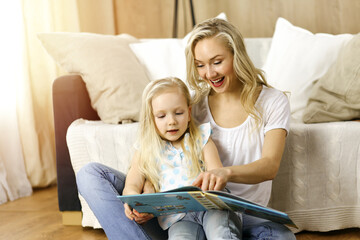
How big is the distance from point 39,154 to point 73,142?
858mm

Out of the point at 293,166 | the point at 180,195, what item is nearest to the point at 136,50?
the point at 293,166

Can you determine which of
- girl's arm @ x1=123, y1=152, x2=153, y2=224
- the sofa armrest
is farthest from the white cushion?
girl's arm @ x1=123, y1=152, x2=153, y2=224

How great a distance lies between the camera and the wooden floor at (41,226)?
5.64ft

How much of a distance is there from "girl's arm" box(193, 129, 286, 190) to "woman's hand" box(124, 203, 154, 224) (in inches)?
7.6

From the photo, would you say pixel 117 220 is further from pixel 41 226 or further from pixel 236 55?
pixel 41 226

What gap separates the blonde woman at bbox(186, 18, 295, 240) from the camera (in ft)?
4.38

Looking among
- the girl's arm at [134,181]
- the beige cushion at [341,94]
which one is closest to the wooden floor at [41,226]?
the beige cushion at [341,94]

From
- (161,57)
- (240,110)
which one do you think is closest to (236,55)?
(240,110)

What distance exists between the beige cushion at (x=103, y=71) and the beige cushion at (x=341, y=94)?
2.31ft

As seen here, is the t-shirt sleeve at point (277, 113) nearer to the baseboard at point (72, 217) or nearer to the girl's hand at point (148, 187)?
the girl's hand at point (148, 187)

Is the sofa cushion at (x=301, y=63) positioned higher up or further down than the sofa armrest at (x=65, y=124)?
higher up

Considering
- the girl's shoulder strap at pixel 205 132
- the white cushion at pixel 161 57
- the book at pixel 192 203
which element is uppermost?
the white cushion at pixel 161 57

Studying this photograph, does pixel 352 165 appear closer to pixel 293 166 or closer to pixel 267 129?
pixel 293 166

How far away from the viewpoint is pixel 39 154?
263 centimetres
